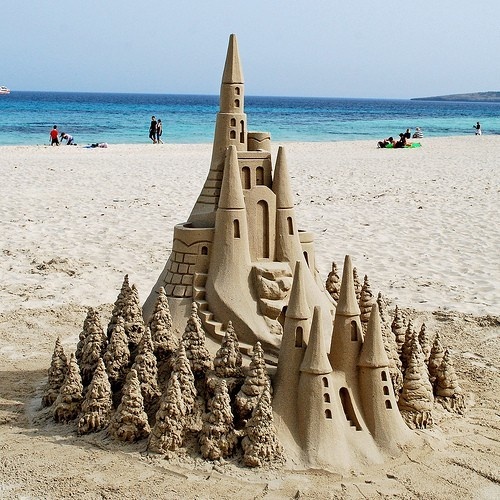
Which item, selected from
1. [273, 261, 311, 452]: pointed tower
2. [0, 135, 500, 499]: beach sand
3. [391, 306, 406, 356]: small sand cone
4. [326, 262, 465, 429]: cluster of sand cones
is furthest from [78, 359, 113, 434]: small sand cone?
[391, 306, 406, 356]: small sand cone

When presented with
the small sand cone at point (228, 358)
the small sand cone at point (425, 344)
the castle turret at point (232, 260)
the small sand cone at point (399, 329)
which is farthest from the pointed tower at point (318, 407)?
the small sand cone at point (425, 344)

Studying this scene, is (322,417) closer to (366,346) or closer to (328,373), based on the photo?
(328,373)

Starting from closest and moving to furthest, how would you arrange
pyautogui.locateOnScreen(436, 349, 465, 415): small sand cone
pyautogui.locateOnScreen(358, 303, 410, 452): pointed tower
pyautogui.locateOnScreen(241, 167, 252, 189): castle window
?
pyautogui.locateOnScreen(358, 303, 410, 452): pointed tower < pyautogui.locateOnScreen(241, 167, 252, 189): castle window < pyautogui.locateOnScreen(436, 349, 465, 415): small sand cone

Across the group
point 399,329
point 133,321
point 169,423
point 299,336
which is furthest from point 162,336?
point 399,329

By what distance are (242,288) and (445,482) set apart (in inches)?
78.9

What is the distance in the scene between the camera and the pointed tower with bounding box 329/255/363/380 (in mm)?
5102

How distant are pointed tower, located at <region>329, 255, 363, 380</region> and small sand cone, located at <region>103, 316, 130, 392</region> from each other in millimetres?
1585

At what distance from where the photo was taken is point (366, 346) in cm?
505

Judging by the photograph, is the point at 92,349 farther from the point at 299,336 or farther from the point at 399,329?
the point at 399,329

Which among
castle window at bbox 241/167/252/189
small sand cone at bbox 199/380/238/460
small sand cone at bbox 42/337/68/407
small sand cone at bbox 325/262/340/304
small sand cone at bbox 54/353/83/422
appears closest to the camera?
small sand cone at bbox 199/380/238/460

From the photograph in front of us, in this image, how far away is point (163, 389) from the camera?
208 inches

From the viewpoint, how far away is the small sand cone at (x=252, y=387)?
4.87m

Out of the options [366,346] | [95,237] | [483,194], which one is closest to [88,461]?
[366,346]

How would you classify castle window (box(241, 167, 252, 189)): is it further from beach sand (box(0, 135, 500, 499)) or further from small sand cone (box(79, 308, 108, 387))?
beach sand (box(0, 135, 500, 499))
